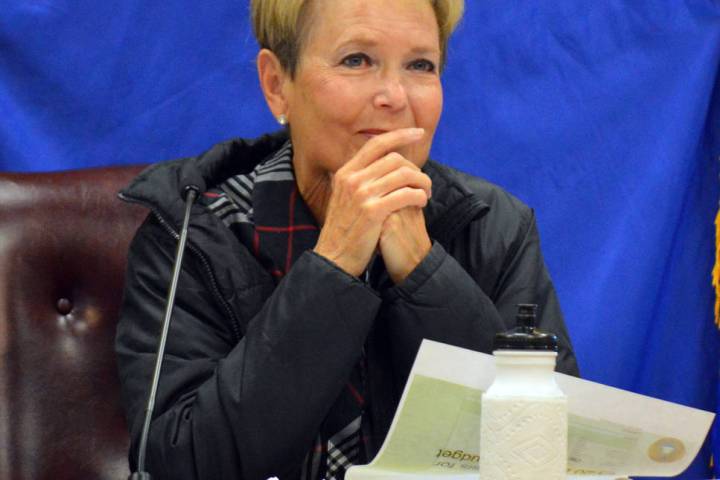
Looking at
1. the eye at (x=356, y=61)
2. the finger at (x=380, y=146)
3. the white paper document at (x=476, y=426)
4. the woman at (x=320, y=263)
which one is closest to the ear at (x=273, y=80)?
the woman at (x=320, y=263)

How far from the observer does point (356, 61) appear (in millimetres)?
1391

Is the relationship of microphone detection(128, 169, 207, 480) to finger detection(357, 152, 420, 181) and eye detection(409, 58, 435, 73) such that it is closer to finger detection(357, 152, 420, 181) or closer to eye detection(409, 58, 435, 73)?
finger detection(357, 152, 420, 181)

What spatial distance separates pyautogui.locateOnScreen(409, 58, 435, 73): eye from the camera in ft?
4.63

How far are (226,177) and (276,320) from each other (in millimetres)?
366

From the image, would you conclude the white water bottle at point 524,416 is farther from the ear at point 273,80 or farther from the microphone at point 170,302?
the ear at point 273,80

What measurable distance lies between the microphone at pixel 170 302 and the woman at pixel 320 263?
0.06 metres

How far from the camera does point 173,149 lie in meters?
1.81

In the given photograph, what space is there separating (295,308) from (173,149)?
2.25 feet

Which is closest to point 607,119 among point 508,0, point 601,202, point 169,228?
point 601,202

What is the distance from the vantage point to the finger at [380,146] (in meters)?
1.30

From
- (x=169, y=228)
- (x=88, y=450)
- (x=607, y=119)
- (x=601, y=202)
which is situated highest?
(x=607, y=119)

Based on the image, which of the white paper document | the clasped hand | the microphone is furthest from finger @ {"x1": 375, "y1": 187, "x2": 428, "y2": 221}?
the white paper document

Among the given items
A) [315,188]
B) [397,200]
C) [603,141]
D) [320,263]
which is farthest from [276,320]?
[603,141]

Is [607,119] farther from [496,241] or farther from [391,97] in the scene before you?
[391,97]
